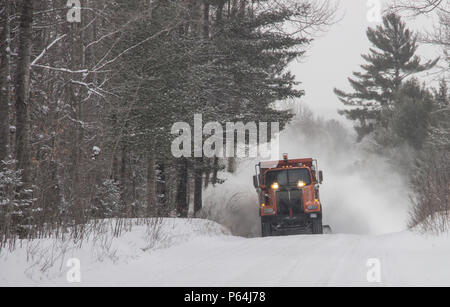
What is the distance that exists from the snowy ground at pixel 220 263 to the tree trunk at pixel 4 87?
9.38ft

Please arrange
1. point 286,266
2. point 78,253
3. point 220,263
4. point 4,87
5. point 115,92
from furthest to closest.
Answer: point 115,92 < point 4,87 < point 220,263 < point 286,266 < point 78,253

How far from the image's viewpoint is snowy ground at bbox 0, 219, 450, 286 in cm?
646

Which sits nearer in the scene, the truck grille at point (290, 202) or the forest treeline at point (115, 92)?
the forest treeline at point (115, 92)

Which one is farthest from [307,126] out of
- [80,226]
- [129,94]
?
[80,226]

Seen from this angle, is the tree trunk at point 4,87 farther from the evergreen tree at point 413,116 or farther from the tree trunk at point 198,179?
the evergreen tree at point 413,116

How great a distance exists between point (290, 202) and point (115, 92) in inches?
282

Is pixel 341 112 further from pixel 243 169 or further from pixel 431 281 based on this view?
pixel 431 281

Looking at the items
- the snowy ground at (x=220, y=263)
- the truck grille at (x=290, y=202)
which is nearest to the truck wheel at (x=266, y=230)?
the truck grille at (x=290, y=202)

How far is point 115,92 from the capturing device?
1586 centimetres

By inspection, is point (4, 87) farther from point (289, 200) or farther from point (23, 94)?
point (289, 200)

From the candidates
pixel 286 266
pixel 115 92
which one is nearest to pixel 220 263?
pixel 286 266

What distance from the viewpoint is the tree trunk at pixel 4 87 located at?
9938mm

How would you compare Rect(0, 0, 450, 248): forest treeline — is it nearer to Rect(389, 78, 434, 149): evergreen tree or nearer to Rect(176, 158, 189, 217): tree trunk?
Rect(176, 158, 189, 217): tree trunk

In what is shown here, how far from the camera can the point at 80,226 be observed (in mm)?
9328
